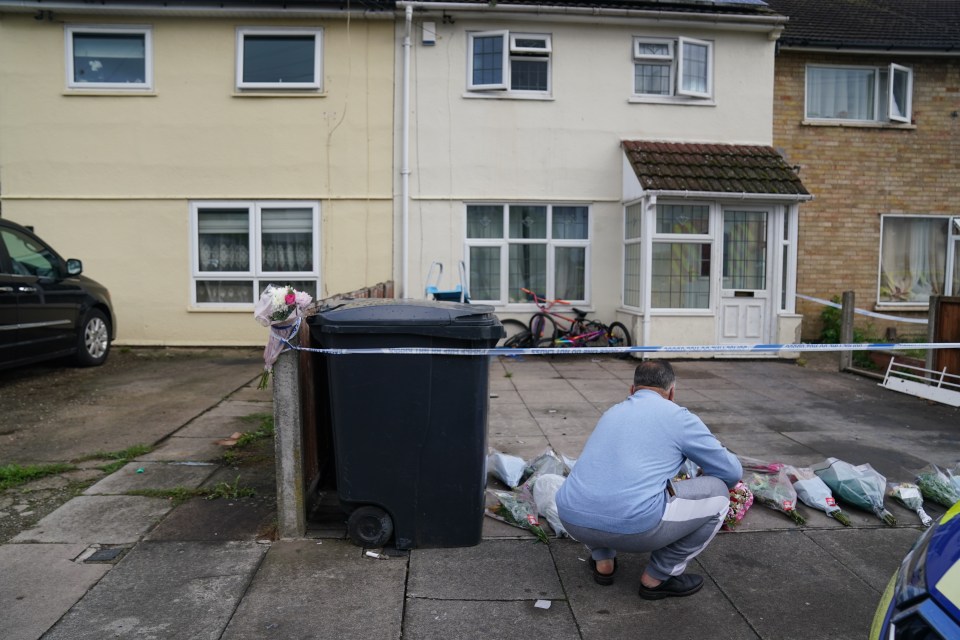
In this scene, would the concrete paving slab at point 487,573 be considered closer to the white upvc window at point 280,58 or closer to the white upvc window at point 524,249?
the white upvc window at point 524,249

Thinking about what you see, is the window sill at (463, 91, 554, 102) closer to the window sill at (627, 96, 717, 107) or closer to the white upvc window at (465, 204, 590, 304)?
the window sill at (627, 96, 717, 107)

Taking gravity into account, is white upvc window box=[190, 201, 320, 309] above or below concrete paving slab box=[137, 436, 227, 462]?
above

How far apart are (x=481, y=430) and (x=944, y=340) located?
673cm

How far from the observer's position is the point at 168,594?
3.35 m

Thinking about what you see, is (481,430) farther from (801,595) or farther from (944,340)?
(944,340)

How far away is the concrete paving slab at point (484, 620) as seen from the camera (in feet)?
10.0

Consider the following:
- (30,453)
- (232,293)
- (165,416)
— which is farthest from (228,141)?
(30,453)

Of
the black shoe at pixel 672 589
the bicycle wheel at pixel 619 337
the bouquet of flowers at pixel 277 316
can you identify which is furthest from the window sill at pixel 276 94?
the black shoe at pixel 672 589

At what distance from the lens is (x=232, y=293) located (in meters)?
11.5

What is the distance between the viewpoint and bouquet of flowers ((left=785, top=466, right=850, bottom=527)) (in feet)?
14.3

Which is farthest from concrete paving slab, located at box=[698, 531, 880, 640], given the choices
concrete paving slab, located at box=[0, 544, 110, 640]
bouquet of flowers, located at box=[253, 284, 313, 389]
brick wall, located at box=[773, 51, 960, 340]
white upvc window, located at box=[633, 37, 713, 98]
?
brick wall, located at box=[773, 51, 960, 340]

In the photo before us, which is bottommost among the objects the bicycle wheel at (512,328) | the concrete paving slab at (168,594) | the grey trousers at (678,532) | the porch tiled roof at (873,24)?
the concrete paving slab at (168,594)

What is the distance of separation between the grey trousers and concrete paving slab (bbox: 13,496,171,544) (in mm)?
2543

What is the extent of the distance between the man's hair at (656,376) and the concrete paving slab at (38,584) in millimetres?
2808
